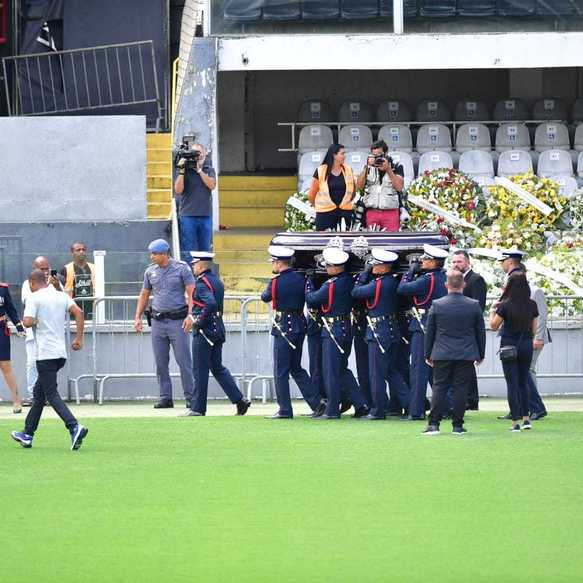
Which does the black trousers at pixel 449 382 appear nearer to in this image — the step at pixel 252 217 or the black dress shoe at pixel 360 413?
the black dress shoe at pixel 360 413

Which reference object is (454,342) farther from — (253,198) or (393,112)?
(393,112)

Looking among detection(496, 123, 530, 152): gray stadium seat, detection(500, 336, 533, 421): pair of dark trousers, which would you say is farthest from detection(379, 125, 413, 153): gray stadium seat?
detection(500, 336, 533, 421): pair of dark trousers

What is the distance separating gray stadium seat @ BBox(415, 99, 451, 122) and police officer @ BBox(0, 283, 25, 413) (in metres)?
11.5

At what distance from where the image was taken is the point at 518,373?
16.0 meters

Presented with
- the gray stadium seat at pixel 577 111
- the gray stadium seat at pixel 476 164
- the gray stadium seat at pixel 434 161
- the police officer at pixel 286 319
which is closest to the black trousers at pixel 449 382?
the police officer at pixel 286 319

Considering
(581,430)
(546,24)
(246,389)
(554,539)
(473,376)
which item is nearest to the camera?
(554,539)

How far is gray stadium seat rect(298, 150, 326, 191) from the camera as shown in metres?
26.0

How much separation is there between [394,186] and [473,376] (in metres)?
3.67

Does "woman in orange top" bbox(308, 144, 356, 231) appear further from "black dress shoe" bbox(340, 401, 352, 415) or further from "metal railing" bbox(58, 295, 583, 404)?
"black dress shoe" bbox(340, 401, 352, 415)

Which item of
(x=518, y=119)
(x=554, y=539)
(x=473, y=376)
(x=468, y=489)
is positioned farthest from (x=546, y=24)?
(x=554, y=539)

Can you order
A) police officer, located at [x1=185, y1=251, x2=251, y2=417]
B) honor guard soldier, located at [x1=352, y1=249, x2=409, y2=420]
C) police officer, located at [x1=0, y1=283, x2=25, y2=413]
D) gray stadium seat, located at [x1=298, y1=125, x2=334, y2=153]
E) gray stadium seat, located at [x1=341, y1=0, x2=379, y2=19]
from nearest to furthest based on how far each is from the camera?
honor guard soldier, located at [x1=352, y1=249, x2=409, y2=420] → police officer, located at [x1=185, y1=251, x2=251, y2=417] → police officer, located at [x1=0, y1=283, x2=25, y2=413] → gray stadium seat, located at [x1=341, y1=0, x2=379, y2=19] → gray stadium seat, located at [x1=298, y1=125, x2=334, y2=153]

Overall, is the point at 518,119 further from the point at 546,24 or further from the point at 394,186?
the point at 394,186

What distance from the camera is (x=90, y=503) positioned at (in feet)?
38.9

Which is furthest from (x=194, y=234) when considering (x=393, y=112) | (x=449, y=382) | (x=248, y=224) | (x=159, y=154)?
(x=449, y=382)
